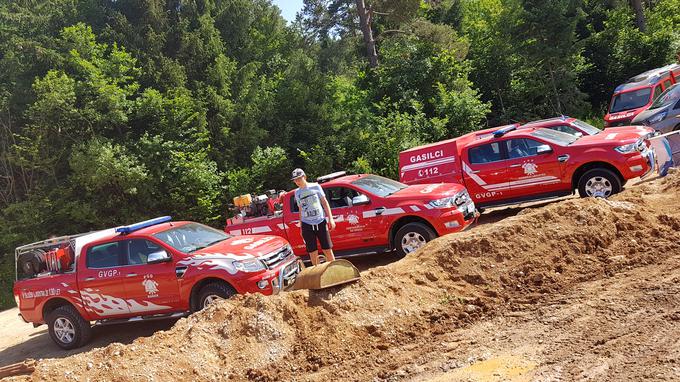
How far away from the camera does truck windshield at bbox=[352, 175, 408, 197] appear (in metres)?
11.5

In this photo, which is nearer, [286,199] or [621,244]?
[621,244]

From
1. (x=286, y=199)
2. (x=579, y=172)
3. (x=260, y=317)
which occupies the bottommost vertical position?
(x=260, y=317)

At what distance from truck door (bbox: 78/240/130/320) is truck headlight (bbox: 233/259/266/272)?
219 cm

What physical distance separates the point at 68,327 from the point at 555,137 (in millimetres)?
10355

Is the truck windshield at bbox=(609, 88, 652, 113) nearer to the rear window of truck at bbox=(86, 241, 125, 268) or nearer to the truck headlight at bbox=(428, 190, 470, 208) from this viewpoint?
the truck headlight at bbox=(428, 190, 470, 208)

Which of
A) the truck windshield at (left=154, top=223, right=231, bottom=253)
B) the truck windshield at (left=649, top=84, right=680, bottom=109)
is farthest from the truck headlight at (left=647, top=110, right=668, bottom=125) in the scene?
the truck windshield at (left=154, top=223, right=231, bottom=253)

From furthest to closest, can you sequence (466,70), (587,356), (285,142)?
(466,70) < (285,142) < (587,356)

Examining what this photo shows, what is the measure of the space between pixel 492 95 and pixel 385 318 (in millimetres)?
23044

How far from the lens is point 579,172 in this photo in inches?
468

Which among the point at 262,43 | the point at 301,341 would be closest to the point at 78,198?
the point at 262,43

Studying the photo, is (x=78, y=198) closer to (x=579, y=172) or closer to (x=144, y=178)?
(x=144, y=178)

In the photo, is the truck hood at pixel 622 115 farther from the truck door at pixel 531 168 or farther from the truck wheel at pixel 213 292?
the truck wheel at pixel 213 292

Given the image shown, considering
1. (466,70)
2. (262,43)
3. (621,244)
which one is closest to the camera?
(621,244)

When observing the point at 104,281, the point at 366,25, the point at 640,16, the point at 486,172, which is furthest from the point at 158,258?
the point at 640,16
